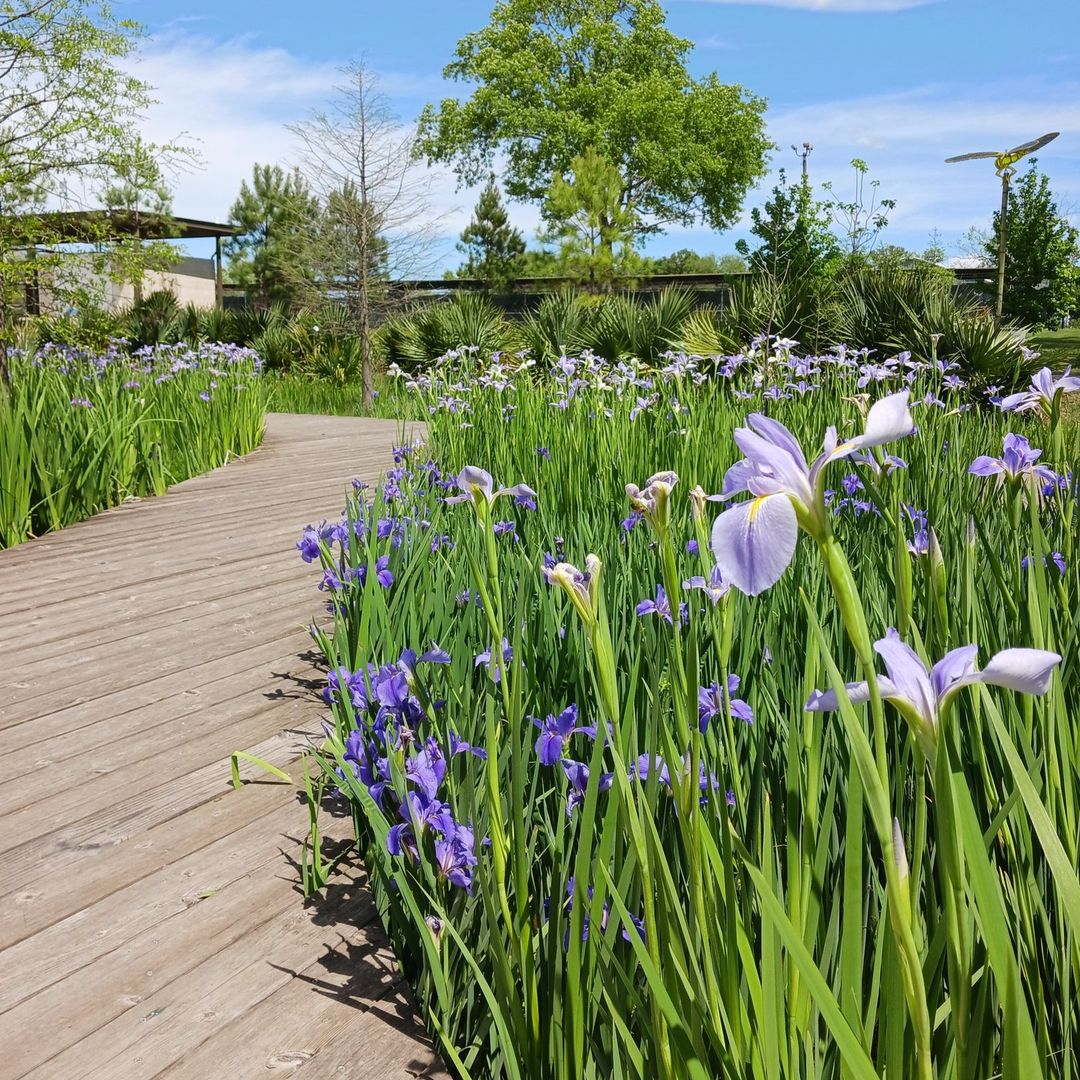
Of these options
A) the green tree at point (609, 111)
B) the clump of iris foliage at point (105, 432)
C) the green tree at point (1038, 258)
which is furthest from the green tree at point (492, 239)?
the clump of iris foliage at point (105, 432)

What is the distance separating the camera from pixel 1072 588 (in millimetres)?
2424

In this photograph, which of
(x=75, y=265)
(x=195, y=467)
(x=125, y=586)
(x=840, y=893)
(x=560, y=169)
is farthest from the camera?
(x=560, y=169)

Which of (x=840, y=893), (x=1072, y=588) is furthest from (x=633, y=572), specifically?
(x=840, y=893)

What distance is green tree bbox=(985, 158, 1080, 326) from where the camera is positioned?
26.1 m

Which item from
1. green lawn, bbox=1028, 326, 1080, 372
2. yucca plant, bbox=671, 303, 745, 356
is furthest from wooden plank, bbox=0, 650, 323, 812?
green lawn, bbox=1028, 326, 1080, 372

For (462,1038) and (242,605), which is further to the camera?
(242,605)

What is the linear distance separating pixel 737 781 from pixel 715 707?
0.89 ft

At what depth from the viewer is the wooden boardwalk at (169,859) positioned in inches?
64.3

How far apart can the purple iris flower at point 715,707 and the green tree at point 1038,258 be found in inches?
1096

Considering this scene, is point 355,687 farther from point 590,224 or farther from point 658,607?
point 590,224

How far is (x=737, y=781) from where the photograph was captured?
1.35 m

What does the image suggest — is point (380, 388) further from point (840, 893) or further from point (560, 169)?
point (560, 169)

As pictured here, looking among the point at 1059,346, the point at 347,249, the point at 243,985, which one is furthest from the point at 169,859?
the point at 1059,346

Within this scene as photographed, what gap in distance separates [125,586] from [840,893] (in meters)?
3.78
